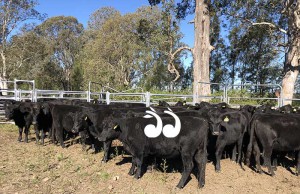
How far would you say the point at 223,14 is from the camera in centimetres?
2052

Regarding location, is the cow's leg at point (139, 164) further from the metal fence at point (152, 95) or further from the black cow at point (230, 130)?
the metal fence at point (152, 95)

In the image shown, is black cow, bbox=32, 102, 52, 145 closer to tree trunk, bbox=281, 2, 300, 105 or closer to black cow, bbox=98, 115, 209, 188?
black cow, bbox=98, 115, 209, 188

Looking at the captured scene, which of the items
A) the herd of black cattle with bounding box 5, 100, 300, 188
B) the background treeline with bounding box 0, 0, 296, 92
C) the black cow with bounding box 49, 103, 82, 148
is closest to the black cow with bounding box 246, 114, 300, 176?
the herd of black cattle with bounding box 5, 100, 300, 188

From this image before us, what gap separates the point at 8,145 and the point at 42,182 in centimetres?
399

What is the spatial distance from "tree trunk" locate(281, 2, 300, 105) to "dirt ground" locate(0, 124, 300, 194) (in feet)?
44.2

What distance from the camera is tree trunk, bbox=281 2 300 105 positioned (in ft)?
60.5

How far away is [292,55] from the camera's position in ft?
62.6

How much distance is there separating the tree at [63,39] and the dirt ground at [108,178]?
38842mm

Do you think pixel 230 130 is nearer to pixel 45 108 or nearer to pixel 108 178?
pixel 108 178

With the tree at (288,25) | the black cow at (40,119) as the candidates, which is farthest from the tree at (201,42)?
the black cow at (40,119)

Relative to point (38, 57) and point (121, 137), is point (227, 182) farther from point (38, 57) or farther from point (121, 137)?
→ point (38, 57)

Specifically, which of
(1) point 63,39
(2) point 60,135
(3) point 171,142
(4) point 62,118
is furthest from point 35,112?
(1) point 63,39

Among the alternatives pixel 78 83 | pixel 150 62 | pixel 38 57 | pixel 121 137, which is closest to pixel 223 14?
pixel 150 62

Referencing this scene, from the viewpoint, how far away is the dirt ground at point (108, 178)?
17.6 feet
